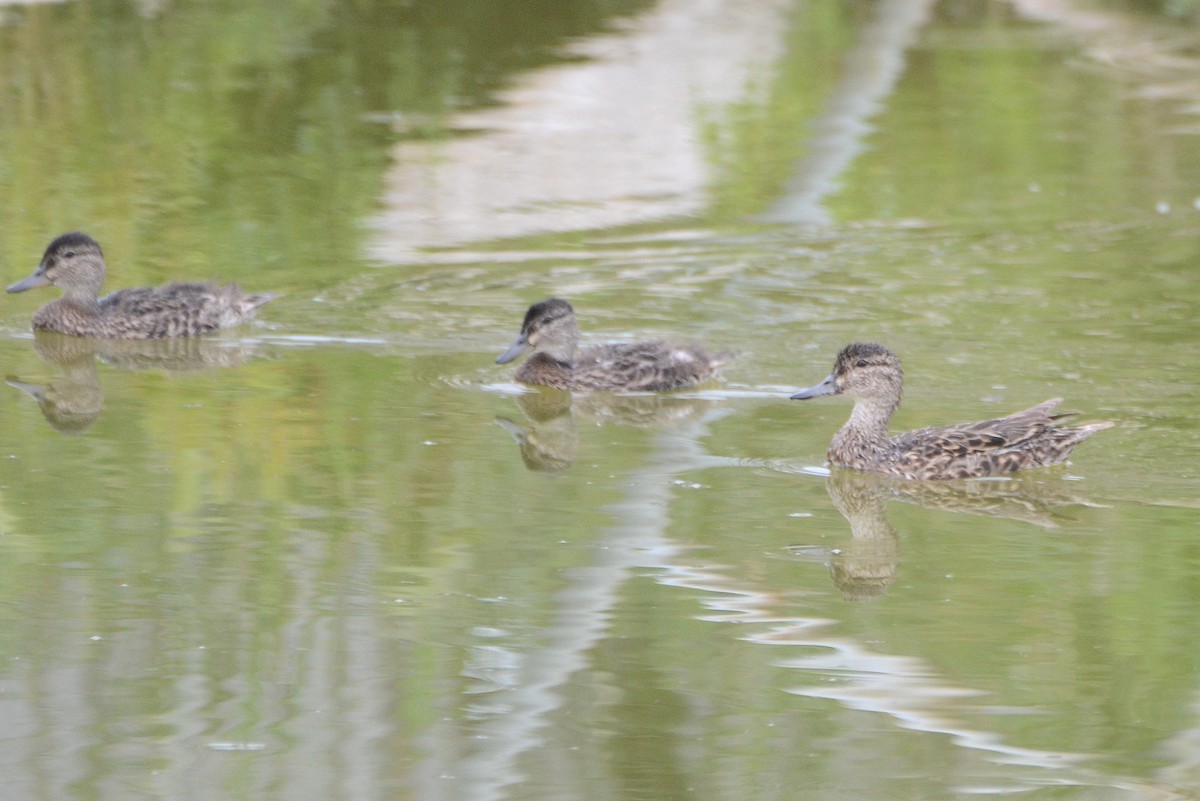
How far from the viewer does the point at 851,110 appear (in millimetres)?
18953

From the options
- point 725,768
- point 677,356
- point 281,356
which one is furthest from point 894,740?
point 281,356

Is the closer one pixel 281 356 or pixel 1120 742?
pixel 1120 742

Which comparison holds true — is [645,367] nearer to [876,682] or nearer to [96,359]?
[96,359]

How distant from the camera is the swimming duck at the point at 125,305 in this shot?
12266mm

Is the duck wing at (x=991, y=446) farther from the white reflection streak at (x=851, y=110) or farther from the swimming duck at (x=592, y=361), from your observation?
the white reflection streak at (x=851, y=110)

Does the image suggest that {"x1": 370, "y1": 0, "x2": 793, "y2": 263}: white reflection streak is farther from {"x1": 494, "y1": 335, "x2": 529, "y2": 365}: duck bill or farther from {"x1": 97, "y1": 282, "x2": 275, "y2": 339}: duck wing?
{"x1": 494, "y1": 335, "x2": 529, "y2": 365}: duck bill

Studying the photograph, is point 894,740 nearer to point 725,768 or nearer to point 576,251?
point 725,768

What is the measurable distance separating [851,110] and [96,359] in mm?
8748

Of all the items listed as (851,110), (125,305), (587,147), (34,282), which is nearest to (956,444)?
(125,305)

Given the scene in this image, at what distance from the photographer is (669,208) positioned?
605 inches

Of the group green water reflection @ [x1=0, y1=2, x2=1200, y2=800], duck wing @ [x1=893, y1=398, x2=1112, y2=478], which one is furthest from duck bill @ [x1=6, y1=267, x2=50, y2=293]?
duck wing @ [x1=893, y1=398, x2=1112, y2=478]

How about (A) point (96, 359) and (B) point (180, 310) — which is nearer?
(A) point (96, 359)

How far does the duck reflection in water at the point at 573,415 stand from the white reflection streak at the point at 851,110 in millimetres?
4083

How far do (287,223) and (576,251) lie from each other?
2.05m
